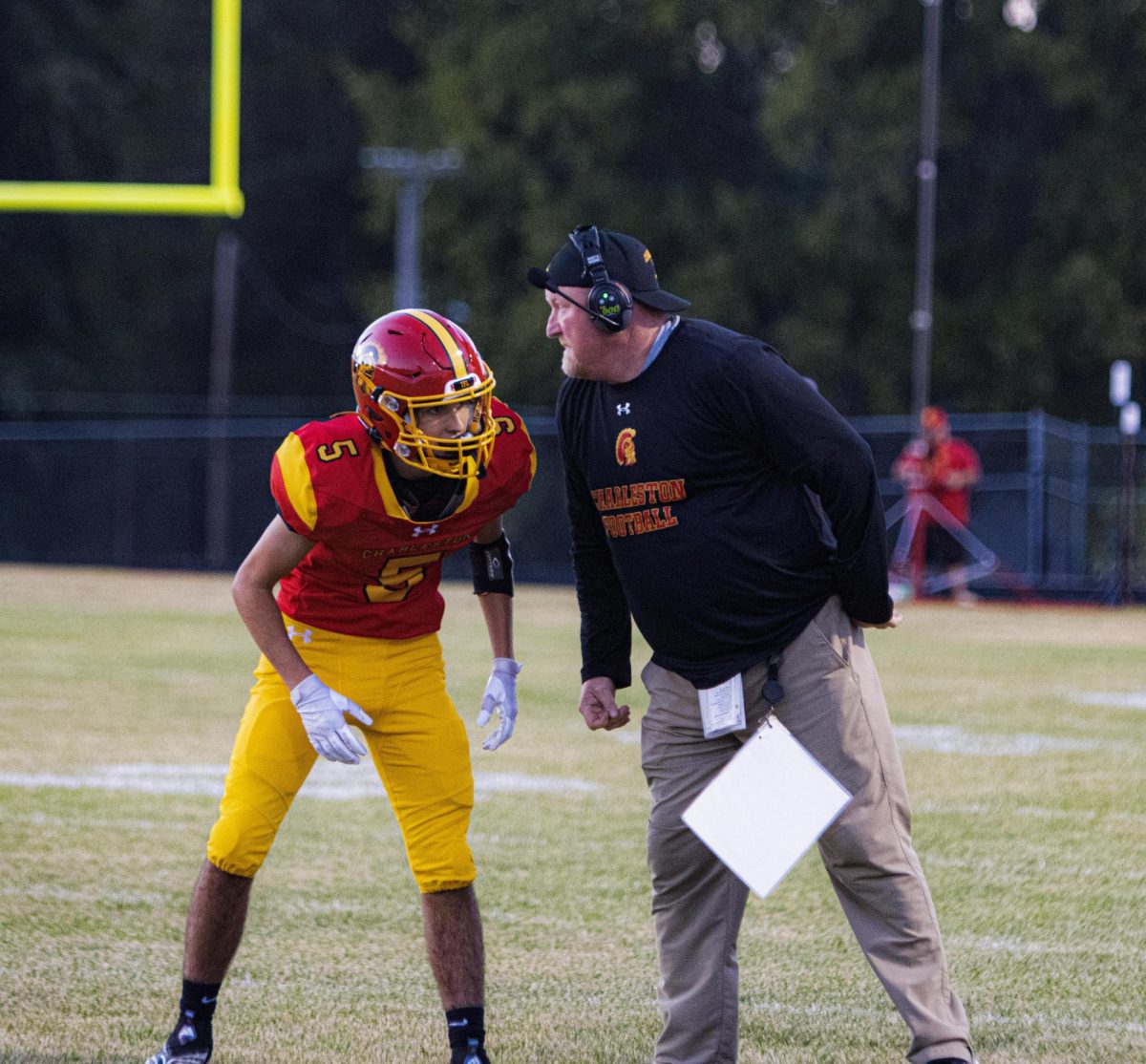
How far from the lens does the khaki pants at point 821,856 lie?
3.65 m

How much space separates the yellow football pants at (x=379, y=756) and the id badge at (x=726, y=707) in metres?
0.63

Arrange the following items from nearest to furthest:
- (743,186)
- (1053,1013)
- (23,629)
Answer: (1053,1013)
(23,629)
(743,186)

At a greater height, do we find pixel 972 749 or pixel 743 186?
pixel 743 186

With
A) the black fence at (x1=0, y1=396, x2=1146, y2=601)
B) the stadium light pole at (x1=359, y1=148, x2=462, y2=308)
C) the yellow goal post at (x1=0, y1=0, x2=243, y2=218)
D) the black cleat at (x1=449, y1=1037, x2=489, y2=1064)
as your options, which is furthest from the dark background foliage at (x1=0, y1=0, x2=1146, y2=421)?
the black cleat at (x1=449, y1=1037, x2=489, y2=1064)

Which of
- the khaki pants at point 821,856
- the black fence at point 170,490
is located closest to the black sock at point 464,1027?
the khaki pants at point 821,856

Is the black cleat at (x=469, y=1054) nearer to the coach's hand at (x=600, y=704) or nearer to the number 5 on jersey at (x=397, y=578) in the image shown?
the coach's hand at (x=600, y=704)

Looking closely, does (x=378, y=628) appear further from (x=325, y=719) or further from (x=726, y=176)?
(x=726, y=176)

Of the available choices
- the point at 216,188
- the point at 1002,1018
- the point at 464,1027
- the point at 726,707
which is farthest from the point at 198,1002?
the point at 216,188

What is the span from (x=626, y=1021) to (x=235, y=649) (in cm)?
910

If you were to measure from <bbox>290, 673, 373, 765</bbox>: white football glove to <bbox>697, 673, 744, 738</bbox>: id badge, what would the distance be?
0.78 m

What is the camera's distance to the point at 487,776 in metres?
7.89

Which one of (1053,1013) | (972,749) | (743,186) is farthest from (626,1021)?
(743,186)

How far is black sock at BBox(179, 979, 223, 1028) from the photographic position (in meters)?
4.05

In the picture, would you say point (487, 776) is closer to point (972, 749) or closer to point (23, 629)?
point (972, 749)
